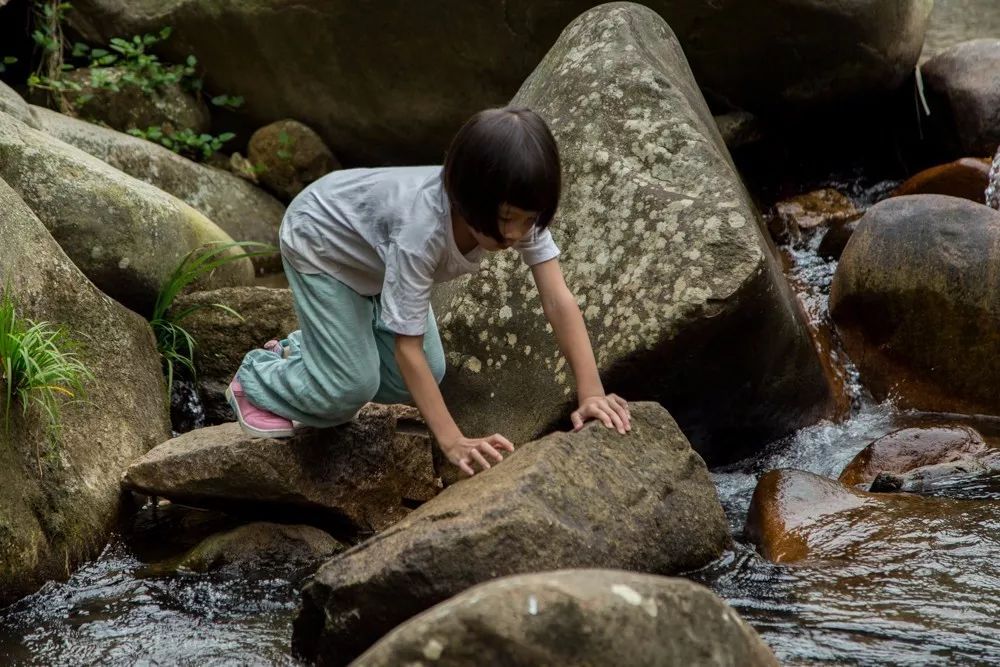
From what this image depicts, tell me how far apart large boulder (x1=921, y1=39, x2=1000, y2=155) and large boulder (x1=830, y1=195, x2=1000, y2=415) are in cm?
190

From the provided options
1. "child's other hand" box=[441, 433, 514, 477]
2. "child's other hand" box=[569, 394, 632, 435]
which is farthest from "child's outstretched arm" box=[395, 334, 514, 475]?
"child's other hand" box=[569, 394, 632, 435]

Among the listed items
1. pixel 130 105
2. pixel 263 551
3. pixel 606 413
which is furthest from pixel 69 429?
pixel 130 105

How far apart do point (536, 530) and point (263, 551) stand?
4.04 feet

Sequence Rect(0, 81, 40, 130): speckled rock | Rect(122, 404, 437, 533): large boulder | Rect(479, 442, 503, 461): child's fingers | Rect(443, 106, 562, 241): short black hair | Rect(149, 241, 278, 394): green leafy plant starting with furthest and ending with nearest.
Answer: Rect(0, 81, 40, 130): speckled rock < Rect(149, 241, 278, 394): green leafy plant < Rect(122, 404, 437, 533): large boulder < Rect(479, 442, 503, 461): child's fingers < Rect(443, 106, 562, 241): short black hair

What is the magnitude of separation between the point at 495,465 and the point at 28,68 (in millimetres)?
5084

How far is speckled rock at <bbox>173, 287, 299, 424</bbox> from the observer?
450 cm

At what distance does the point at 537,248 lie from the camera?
10.1ft

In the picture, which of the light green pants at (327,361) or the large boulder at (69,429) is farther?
the light green pants at (327,361)

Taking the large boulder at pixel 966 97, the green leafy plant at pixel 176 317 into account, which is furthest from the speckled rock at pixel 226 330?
the large boulder at pixel 966 97

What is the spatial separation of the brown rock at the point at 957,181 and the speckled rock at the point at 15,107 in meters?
4.25

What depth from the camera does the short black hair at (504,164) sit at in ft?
8.54

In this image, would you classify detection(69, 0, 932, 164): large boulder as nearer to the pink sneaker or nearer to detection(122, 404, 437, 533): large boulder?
detection(122, 404, 437, 533): large boulder

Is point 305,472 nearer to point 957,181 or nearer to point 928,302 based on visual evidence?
point 928,302

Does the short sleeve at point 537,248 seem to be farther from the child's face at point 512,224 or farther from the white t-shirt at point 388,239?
the child's face at point 512,224
